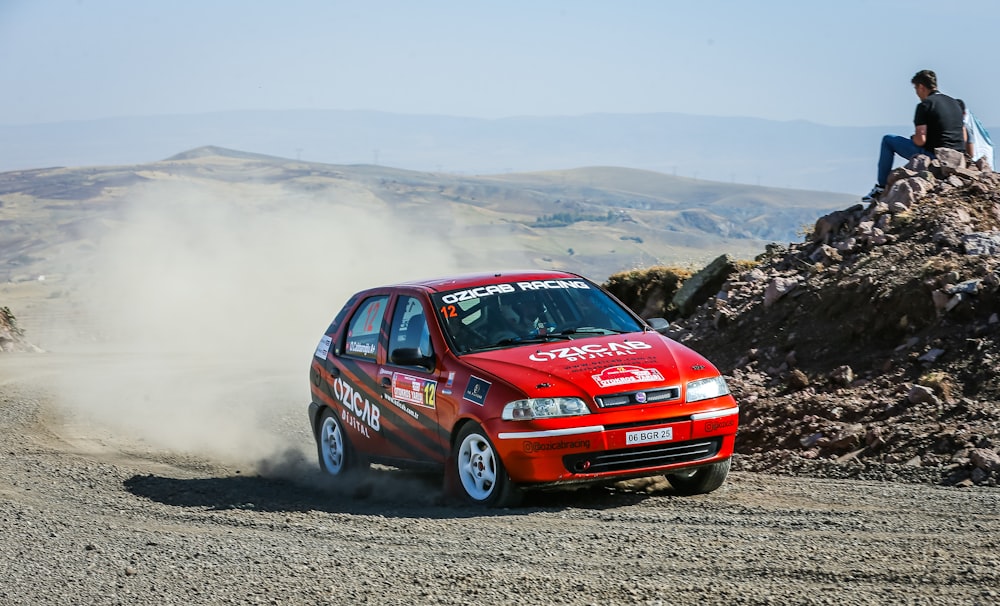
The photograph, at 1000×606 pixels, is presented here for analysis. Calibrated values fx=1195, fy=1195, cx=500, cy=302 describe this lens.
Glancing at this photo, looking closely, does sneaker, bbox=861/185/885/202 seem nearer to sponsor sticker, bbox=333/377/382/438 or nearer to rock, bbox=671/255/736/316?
rock, bbox=671/255/736/316

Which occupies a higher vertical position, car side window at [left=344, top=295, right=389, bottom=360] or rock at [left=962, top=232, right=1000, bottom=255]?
rock at [left=962, top=232, right=1000, bottom=255]

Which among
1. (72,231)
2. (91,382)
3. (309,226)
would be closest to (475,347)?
(91,382)

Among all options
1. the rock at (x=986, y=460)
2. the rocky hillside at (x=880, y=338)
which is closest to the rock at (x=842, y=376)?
the rocky hillside at (x=880, y=338)

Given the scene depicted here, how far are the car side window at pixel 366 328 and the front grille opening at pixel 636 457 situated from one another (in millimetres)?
2457

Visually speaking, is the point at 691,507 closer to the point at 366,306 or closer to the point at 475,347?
the point at 475,347

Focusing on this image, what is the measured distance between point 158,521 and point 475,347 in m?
2.43

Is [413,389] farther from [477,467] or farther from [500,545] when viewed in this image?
[500,545]

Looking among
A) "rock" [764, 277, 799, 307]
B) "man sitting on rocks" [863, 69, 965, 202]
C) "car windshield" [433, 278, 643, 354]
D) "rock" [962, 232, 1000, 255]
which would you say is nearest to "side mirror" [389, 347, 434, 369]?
"car windshield" [433, 278, 643, 354]

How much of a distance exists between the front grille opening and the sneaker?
700 cm

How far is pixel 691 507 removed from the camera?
7.49 meters

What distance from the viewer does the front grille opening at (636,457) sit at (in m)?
7.56

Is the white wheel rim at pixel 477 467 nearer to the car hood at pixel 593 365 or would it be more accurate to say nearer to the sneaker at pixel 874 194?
the car hood at pixel 593 365

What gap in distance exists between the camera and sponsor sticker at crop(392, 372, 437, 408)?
842cm

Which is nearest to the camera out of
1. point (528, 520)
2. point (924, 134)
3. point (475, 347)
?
point (528, 520)
